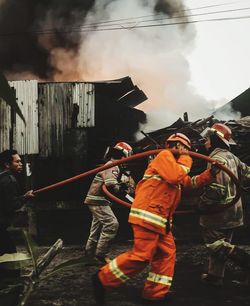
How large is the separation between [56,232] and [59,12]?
649 inches

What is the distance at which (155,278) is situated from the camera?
4562 millimetres

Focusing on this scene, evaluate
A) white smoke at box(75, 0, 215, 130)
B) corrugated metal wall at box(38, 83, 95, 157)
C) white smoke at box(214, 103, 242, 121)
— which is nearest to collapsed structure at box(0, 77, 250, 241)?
corrugated metal wall at box(38, 83, 95, 157)

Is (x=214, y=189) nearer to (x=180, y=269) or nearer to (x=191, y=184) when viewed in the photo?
(x=191, y=184)

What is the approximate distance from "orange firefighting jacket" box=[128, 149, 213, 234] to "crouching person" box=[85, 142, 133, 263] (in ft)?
7.33

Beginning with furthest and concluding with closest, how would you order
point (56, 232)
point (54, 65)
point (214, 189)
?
point (54, 65), point (56, 232), point (214, 189)

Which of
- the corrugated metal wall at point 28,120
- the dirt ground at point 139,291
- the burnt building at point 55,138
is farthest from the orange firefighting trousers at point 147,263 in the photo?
the corrugated metal wall at point 28,120

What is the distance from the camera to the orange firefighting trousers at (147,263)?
172 inches

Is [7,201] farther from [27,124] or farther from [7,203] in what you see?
[27,124]

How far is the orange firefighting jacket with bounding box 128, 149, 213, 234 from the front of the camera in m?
4.51

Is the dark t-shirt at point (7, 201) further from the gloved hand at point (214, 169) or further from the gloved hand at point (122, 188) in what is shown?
the gloved hand at point (214, 169)

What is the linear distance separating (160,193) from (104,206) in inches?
111

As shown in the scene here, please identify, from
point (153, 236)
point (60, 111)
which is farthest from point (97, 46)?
point (153, 236)

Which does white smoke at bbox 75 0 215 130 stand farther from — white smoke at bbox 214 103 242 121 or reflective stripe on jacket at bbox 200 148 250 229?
reflective stripe on jacket at bbox 200 148 250 229

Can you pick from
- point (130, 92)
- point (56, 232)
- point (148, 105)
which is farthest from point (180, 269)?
point (148, 105)
